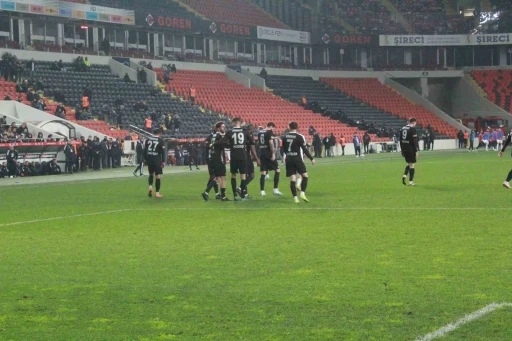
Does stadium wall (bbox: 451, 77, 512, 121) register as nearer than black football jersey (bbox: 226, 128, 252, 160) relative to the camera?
No

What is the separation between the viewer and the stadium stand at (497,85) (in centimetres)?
8381

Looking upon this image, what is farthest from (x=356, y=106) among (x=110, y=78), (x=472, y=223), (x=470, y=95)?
(x=472, y=223)

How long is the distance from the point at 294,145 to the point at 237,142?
2056 millimetres

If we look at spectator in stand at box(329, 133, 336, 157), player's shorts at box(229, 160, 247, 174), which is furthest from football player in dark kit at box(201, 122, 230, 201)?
spectator in stand at box(329, 133, 336, 157)

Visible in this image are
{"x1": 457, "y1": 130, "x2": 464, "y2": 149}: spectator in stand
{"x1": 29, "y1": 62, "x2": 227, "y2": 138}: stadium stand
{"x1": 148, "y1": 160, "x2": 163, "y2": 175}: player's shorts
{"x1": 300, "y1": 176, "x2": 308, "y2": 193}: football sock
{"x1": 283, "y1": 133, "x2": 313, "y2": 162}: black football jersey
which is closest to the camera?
{"x1": 283, "y1": 133, "x2": 313, "y2": 162}: black football jersey

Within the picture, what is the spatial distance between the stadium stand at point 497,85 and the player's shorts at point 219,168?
6350 centimetres

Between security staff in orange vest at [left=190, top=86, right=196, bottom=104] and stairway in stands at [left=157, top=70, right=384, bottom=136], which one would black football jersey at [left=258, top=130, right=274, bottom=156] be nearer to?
stairway in stands at [left=157, top=70, right=384, bottom=136]

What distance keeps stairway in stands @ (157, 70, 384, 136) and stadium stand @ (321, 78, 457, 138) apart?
9.29 metres

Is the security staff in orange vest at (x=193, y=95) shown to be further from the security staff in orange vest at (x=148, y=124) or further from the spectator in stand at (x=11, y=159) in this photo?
the spectator in stand at (x=11, y=159)

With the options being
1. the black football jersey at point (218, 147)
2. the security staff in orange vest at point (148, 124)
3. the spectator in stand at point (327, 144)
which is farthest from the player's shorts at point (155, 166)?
the spectator in stand at point (327, 144)

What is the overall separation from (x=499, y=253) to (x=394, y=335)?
5.00 meters

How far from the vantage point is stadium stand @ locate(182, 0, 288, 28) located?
78.1 meters

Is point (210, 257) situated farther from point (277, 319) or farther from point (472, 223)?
point (472, 223)

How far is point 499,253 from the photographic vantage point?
488 inches
